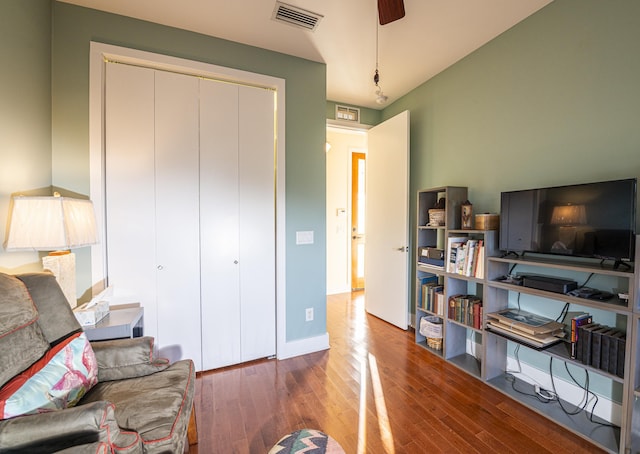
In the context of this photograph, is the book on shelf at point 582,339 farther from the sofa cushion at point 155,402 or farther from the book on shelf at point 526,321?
the sofa cushion at point 155,402

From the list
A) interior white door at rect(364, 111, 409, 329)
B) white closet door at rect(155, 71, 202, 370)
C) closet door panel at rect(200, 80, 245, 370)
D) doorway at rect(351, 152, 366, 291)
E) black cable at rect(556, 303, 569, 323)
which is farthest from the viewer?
doorway at rect(351, 152, 366, 291)

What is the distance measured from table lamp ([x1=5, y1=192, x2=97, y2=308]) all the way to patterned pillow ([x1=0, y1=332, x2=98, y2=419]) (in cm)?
51

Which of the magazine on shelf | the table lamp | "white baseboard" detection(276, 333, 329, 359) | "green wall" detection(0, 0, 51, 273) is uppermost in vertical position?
"green wall" detection(0, 0, 51, 273)

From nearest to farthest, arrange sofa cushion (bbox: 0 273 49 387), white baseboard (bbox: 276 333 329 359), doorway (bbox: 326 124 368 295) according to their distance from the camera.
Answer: sofa cushion (bbox: 0 273 49 387) < white baseboard (bbox: 276 333 329 359) < doorway (bbox: 326 124 368 295)

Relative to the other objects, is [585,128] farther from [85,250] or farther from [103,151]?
[85,250]

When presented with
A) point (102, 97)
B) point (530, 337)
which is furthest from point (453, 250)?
point (102, 97)

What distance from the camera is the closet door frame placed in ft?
6.47

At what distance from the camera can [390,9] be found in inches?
70.7

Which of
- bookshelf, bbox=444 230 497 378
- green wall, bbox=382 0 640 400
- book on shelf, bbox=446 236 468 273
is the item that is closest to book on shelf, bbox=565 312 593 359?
green wall, bbox=382 0 640 400

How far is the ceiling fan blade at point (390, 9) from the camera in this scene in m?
1.76

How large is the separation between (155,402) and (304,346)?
159 cm

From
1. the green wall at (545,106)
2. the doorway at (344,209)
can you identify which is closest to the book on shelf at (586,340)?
the green wall at (545,106)

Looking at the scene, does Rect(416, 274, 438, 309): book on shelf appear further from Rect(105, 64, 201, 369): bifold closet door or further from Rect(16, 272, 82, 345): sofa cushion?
Rect(16, 272, 82, 345): sofa cushion

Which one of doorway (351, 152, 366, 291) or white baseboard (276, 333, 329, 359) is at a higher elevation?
doorway (351, 152, 366, 291)
